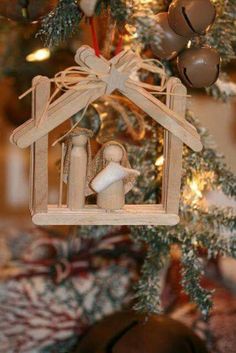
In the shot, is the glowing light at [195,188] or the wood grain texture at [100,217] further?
the glowing light at [195,188]

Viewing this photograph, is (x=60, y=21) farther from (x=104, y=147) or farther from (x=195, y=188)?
(x=195, y=188)

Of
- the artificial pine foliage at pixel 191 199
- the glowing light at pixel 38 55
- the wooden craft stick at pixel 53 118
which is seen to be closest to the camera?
the wooden craft stick at pixel 53 118

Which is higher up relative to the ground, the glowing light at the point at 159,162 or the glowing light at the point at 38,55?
the glowing light at the point at 38,55

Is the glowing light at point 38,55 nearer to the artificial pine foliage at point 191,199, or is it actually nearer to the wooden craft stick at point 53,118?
the artificial pine foliage at point 191,199

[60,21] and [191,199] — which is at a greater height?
→ [60,21]

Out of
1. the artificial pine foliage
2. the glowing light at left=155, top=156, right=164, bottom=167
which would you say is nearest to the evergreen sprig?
the artificial pine foliage

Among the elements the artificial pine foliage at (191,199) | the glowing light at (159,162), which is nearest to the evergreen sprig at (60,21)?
the artificial pine foliage at (191,199)

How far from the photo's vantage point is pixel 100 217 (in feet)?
1.60

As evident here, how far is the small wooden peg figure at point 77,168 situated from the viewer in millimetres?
495

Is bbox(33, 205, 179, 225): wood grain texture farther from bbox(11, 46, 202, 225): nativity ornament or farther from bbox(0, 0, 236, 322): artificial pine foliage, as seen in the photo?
bbox(0, 0, 236, 322): artificial pine foliage

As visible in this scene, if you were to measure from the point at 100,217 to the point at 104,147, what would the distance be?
0.19 feet

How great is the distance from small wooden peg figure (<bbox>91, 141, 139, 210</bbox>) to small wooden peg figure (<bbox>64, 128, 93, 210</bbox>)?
0.01m

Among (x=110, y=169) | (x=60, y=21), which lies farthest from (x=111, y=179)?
(x=60, y=21)

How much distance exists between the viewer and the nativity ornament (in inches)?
18.3
